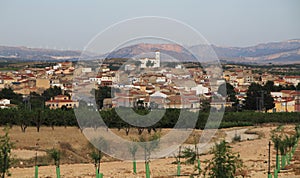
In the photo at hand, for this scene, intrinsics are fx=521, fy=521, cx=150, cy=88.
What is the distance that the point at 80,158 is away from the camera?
854 inches

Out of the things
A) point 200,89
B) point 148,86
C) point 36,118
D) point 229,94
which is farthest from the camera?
point 148,86

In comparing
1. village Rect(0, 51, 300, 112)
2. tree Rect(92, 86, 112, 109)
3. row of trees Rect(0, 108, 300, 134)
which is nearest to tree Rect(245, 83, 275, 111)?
village Rect(0, 51, 300, 112)

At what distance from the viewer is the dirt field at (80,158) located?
15570 millimetres

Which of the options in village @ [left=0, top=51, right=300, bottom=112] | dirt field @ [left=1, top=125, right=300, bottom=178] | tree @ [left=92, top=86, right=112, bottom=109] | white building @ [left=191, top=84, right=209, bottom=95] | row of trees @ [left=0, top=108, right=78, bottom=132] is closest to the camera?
dirt field @ [left=1, top=125, right=300, bottom=178]

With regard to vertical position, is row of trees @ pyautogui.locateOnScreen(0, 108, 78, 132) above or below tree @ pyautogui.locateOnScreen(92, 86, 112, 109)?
below

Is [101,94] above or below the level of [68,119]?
above

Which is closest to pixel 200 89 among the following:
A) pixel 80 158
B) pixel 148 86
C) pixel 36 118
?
pixel 148 86

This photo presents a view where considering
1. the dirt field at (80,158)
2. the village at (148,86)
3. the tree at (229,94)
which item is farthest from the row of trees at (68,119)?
the tree at (229,94)

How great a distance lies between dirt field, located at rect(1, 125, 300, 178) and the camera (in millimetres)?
15570

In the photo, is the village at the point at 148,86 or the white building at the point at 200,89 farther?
the white building at the point at 200,89

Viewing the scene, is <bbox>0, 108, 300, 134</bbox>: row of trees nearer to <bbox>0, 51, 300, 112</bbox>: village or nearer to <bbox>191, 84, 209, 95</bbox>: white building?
<bbox>0, 51, 300, 112</bbox>: village

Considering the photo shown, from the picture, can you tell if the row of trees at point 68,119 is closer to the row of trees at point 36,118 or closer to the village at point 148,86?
the row of trees at point 36,118

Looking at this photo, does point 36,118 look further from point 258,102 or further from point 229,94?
point 229,94

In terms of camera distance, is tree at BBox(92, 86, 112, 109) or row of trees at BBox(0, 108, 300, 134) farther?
tree at BBox(92, 86, 112, 109)
